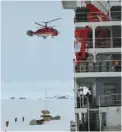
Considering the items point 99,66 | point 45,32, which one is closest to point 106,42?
point 99,66

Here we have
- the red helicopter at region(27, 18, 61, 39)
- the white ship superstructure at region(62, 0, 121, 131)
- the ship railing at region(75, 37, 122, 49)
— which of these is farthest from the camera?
the red helicopter at region(27, 18, 61, 39)

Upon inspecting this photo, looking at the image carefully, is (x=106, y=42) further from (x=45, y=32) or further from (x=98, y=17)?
(x=45, y=32)

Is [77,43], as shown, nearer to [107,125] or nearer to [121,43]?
[121,43]

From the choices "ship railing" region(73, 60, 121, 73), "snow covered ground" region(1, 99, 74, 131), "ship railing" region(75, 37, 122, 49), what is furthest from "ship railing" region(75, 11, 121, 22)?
"snow covered ground" region(1, 99, 74, 131)

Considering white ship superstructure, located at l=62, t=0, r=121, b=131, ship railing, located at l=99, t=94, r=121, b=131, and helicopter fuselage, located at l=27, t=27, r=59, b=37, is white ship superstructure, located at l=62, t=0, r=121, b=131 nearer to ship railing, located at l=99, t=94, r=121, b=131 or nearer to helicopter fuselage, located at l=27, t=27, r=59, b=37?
ship railing, located at l=99, t=94, r=121, b=131

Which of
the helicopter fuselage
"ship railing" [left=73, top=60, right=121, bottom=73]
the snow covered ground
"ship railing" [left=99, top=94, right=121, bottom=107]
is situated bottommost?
the snow covered ground

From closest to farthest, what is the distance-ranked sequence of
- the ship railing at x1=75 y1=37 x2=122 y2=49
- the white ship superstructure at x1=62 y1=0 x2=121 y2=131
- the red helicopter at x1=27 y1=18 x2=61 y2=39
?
the white ship superstructure at x1=62 y1=0 x2=121 y2=131 → the ship railing at x1=75 y1=37 x2=122 y2=49 → the red helicopter at x1=27 y1=18 x2=61 y2=39

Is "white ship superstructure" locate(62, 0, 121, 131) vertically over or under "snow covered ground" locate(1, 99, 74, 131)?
over

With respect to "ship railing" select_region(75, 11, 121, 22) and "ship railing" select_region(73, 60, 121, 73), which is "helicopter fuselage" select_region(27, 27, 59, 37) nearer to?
"ship railing" select_region(75, 11, 121, 22)

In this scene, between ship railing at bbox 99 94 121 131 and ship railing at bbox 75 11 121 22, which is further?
ship railing at bbox 75 11 121 22

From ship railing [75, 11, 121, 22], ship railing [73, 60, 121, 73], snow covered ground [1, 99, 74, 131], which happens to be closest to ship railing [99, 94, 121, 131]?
ship railing [73, 60, 121, 73]
